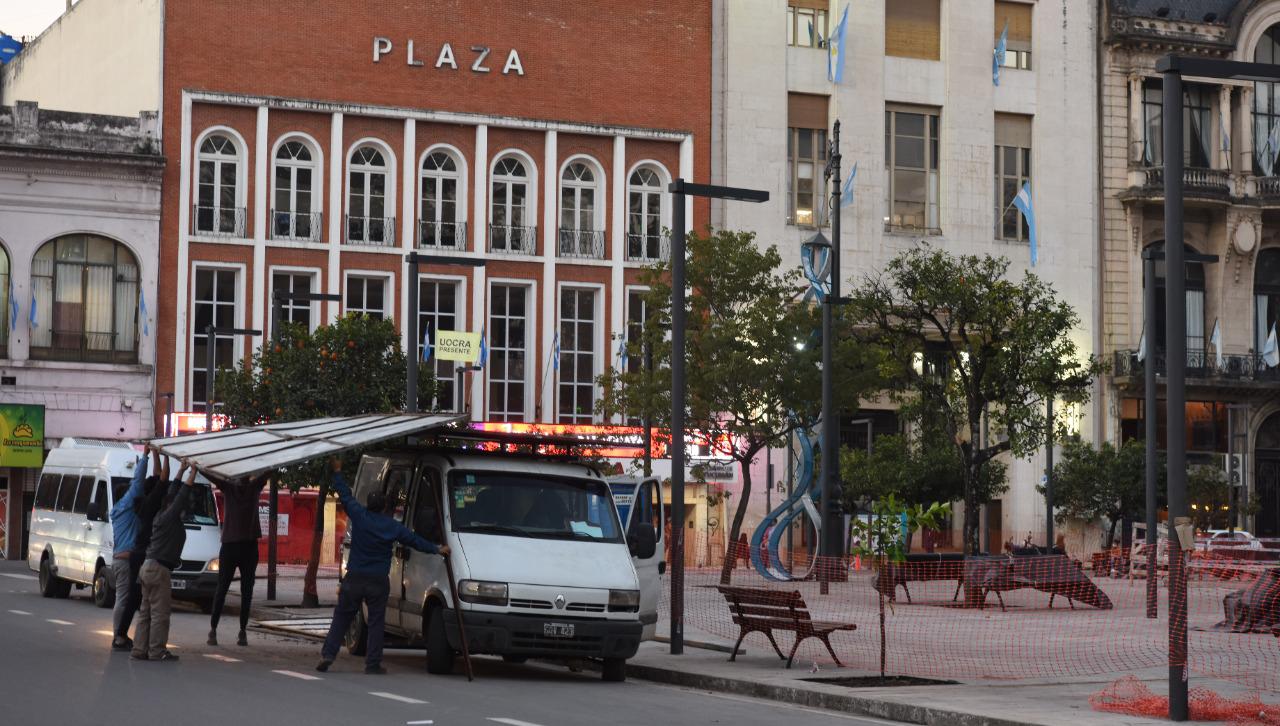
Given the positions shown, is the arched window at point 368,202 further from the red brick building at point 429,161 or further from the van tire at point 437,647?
the van tire at point 437,647

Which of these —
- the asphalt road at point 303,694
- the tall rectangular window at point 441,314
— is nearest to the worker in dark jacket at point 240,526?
A: the asphalt road at point 303,694

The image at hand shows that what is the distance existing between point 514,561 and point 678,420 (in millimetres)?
4310

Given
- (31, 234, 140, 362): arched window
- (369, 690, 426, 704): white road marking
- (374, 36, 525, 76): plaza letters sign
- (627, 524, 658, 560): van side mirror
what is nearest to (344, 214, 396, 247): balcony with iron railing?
(374, 36, 525, 76): plaza letters sign

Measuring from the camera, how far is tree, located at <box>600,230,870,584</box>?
1521 inches

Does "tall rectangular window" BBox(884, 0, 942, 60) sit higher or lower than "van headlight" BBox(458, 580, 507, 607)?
higher

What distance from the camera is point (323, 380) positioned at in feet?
104

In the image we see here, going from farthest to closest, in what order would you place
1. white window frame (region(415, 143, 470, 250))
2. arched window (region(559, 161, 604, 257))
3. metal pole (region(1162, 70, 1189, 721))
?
arched window (region(559, 161, 604, 257)), white window frame (region(415, 143, 470, 250)), metal pole (region(1162, 70, 1189, 721))

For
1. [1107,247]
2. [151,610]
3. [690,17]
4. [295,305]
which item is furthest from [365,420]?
[1107,247]

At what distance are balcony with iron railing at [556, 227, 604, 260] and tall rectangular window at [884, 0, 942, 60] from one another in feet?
39.2

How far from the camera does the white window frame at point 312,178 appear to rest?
52219 mm

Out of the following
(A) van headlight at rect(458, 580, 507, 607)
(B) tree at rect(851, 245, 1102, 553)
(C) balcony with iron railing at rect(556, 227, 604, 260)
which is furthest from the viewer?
(C) balcony with iron railing at rect(556, 227, 604, 260)

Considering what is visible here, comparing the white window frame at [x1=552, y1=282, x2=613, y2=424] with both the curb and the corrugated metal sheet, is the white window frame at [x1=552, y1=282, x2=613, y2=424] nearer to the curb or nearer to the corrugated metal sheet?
the corrugated metal sheet

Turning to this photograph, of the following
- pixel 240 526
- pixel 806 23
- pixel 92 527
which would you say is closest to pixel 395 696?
pixel 240 526

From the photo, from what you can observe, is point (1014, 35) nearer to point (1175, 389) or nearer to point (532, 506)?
point (532, 506)
